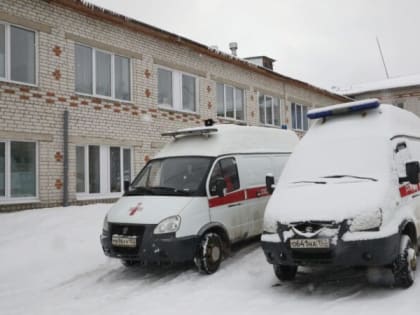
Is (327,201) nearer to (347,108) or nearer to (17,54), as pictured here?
(347,108)

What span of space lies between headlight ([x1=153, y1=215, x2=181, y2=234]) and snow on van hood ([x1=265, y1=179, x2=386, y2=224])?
55.2 inches

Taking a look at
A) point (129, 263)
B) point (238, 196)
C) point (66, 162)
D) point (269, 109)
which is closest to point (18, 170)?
point (66, 162)

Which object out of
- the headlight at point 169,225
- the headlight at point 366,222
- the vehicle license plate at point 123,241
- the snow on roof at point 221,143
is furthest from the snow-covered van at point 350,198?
the vehicle license plate at point 123,241

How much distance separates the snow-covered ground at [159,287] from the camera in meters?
5.52

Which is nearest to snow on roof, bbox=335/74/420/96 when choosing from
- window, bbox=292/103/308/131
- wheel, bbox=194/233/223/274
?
window, bbox=292/103/308/131

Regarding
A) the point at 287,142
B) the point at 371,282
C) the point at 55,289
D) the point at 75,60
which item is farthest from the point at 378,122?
the point at 75,60

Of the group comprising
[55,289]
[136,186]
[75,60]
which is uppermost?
[75,60]

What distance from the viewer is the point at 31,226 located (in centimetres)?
1020

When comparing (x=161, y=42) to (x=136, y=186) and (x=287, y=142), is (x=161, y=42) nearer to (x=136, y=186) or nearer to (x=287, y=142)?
(x=287, y=142)

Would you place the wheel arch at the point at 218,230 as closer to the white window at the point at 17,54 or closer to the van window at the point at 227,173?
the van window at the point at 227,173

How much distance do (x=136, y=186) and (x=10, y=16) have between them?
630cm

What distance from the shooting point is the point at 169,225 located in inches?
271

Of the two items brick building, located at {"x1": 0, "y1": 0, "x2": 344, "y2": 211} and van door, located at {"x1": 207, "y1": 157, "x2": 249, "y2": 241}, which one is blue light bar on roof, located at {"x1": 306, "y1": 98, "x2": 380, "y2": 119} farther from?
brick building, located at {"x1": 0, "y1": 0, "x2": 344, "y2": 211}

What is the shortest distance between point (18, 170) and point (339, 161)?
27.1ft
